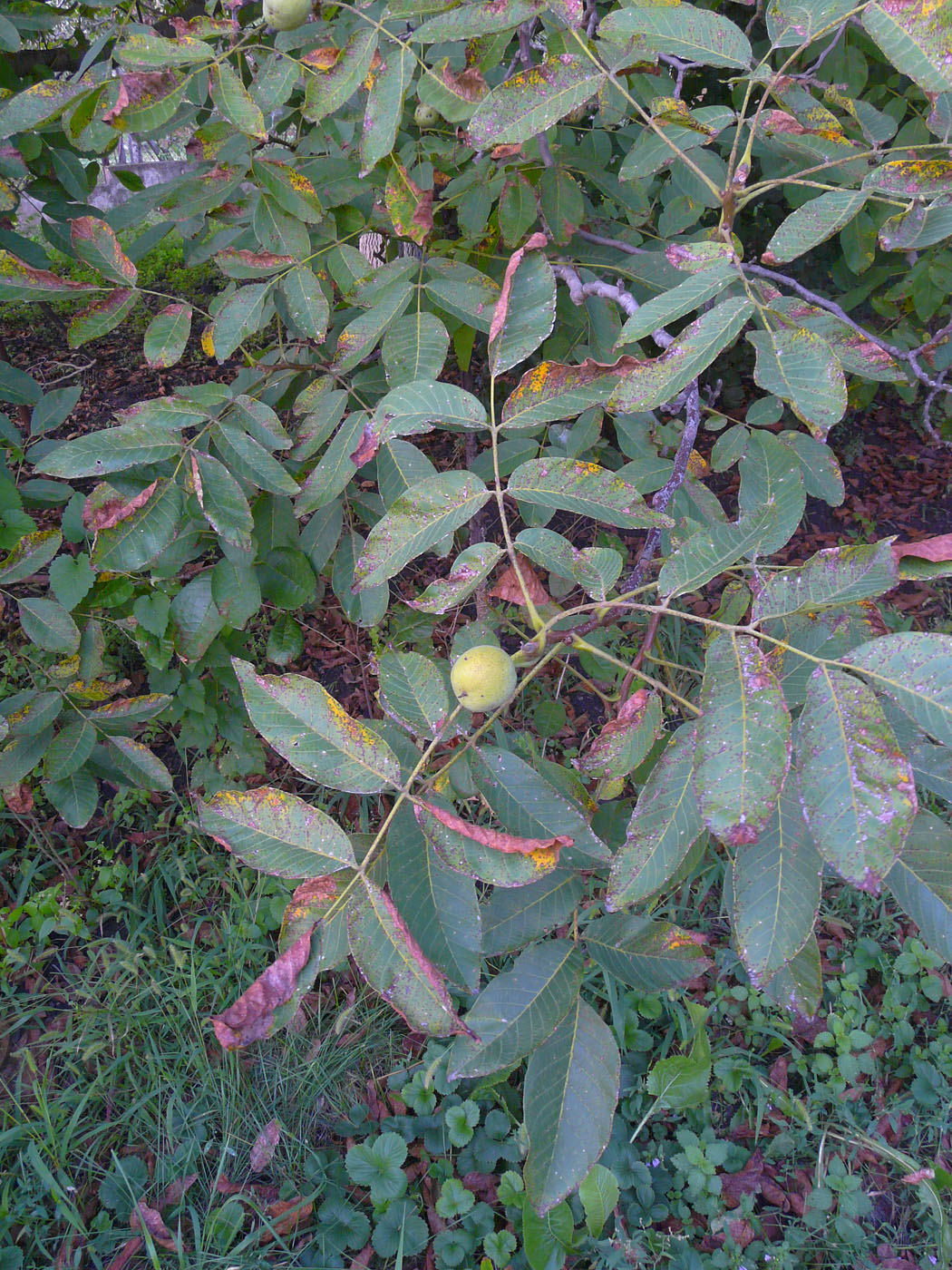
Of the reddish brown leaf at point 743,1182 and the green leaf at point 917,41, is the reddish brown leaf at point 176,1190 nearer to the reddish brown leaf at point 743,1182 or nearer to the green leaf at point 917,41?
the reddish brown leaf at point 743,1182

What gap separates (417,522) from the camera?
1.00 m

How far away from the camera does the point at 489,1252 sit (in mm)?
1615

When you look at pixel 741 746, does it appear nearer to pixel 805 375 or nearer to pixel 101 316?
pixel 805 375

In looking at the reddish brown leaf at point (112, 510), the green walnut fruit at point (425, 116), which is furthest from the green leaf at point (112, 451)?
the green walnut fruit at point (425, 116)

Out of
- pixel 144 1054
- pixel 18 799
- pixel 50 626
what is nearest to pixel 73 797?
pixel 18 799

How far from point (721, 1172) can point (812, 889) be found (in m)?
1.45

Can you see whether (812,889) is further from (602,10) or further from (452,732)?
(602,10)

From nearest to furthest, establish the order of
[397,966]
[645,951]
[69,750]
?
[397,966], [645,951], [69,750]

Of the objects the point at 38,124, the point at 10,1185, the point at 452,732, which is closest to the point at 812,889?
the point at 452,732

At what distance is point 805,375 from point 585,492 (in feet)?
0.93

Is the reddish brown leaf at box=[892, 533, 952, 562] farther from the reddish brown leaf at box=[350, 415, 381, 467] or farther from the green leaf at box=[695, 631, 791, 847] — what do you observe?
the reddish brown leaf at box=[350, 415, 381, 467]

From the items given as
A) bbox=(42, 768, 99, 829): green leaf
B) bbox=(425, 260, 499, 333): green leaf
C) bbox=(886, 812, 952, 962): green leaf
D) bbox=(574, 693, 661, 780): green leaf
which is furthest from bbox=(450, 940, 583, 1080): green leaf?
bbox=(42, 768, 99, 829): green leaf

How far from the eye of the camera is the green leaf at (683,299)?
3.13ft

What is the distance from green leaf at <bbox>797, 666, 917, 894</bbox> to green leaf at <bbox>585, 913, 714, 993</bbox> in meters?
0.36
